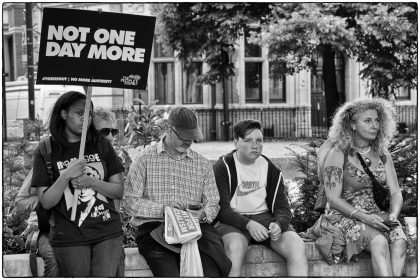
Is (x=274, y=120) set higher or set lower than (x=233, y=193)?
higher

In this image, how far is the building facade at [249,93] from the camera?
24.5 m

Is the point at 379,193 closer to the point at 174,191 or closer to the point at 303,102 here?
the point at 174,191

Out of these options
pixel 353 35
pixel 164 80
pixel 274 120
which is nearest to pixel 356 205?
pixel 353 35

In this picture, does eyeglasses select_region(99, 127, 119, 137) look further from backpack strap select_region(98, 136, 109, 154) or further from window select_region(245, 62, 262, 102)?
window select_region(245, 62, 262, 102)

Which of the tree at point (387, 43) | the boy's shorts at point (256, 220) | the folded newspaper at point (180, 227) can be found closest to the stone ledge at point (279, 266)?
the boy's shorts at point (256, 220)

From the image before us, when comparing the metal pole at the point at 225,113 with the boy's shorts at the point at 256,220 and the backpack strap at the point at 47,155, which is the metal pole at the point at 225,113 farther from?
the backpack strap at the point at 47,155

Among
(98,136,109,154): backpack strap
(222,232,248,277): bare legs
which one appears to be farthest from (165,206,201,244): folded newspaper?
(98,136,109,154): backpack strap

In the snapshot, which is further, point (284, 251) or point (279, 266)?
point (279, 266)

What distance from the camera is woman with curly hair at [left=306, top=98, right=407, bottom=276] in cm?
535

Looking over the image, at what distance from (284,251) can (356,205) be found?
2.25 feet

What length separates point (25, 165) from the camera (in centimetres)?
659

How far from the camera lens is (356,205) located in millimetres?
5527

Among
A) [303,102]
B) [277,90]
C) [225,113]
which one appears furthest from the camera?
[277,90]

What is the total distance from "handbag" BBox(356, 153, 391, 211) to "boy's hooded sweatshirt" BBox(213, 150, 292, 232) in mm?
649
